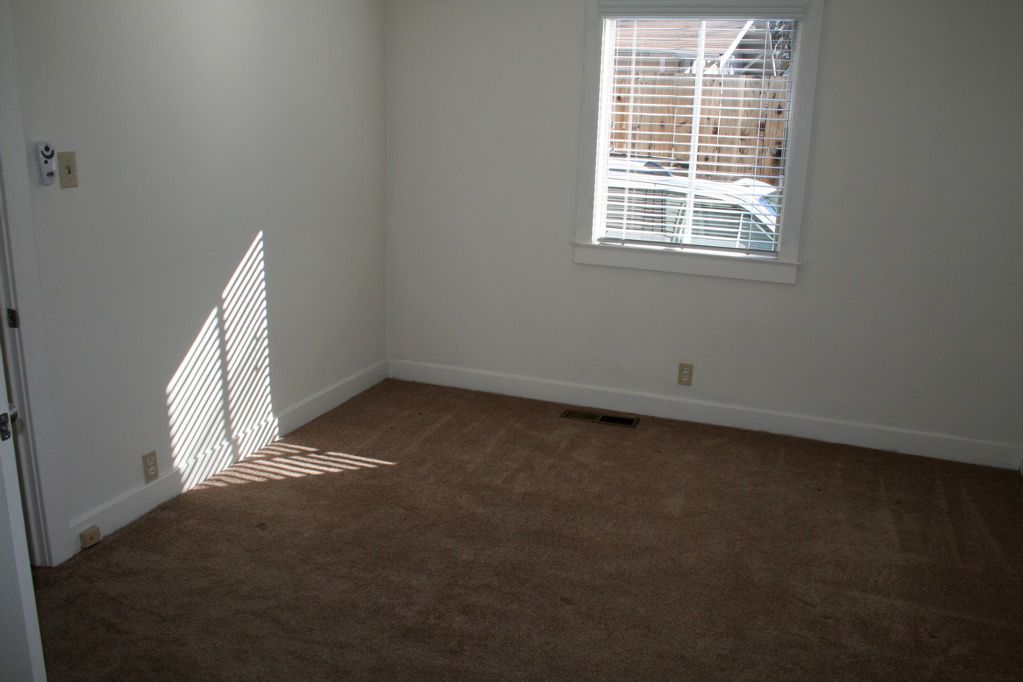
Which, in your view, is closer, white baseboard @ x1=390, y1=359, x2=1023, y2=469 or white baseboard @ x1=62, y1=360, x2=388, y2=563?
white baseboard @ x1=62, y1=360, x2=388, y2=563

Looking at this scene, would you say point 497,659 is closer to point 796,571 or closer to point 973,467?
point 796,571

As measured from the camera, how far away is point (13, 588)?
1.97m

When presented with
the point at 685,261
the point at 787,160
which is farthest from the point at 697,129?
the point at 685,261

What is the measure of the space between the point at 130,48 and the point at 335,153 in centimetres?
146

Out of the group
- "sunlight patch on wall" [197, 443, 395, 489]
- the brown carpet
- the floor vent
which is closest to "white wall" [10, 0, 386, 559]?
"sunlight patch on wall" [197, 443, 395, 489]

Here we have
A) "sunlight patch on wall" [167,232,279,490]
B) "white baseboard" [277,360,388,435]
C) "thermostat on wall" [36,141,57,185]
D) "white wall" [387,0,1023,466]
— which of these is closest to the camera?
"thermostat on wall" [36,141,57,185]

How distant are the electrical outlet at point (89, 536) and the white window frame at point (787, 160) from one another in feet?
8.90

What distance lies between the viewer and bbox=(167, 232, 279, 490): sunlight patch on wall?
3.69 meters

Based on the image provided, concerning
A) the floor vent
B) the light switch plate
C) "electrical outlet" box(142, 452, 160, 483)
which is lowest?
the floor vent

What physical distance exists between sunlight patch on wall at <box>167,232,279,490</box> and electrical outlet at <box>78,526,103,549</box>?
1.55ft

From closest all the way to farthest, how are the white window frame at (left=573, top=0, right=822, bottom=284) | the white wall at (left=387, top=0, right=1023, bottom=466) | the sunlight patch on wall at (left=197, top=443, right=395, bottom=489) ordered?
the sunlight patch on wall at (left=197, top=443, right=395, bottom=489) → the white wall at (left=387, top=0, right=1023, bottom=466) → the white window frame at (left=573, top=0, right=822, bottom=284)

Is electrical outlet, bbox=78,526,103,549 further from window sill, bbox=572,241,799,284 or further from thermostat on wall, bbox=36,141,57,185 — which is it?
window sill, bbox=572,241,799,284

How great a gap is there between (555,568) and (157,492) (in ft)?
5.44

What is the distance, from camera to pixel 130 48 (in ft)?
10.4
